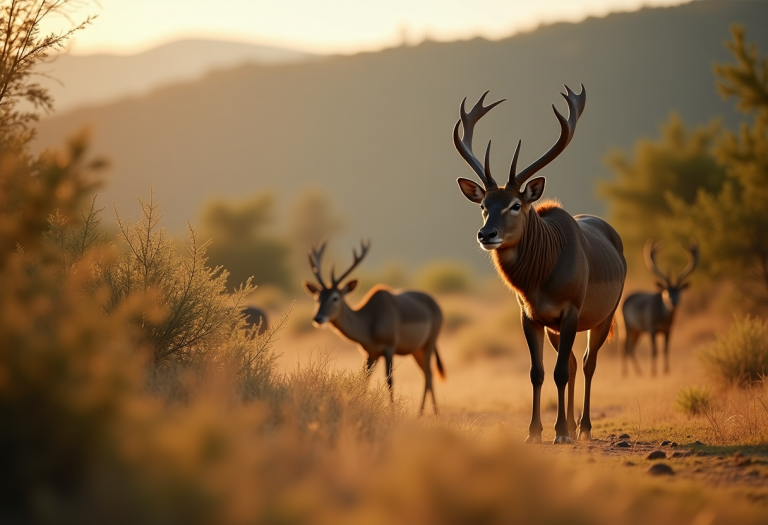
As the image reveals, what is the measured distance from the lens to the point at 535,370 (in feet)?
26.8

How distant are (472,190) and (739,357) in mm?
5312

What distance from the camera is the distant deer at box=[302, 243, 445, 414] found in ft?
42.0

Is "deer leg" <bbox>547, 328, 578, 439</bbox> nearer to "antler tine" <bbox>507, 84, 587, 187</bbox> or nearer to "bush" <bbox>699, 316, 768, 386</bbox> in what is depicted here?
"antler tine" <bbox>507, 84, 587, 187</bbox>

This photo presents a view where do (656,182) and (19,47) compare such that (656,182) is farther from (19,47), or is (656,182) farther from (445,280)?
(19,47)

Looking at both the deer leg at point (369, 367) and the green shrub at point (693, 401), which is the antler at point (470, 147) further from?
the green shrub at point (693, 401)

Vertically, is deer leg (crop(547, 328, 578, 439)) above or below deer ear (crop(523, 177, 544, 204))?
below

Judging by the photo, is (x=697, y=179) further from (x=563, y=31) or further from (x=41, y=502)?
(x=563, y=31)

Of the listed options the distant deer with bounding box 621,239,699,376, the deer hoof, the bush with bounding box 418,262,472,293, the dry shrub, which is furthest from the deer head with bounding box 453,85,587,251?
the bush with bounding box 418,262,472,293

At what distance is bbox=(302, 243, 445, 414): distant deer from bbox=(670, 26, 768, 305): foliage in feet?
28.8

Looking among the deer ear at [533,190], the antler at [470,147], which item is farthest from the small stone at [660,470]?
the antler at [470,147]

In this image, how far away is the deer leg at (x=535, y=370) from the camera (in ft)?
26.2

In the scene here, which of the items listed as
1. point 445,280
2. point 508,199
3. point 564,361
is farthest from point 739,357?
point 445,280

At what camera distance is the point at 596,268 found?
880 cm

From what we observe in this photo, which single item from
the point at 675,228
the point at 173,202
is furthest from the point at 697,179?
the point at 173,202
